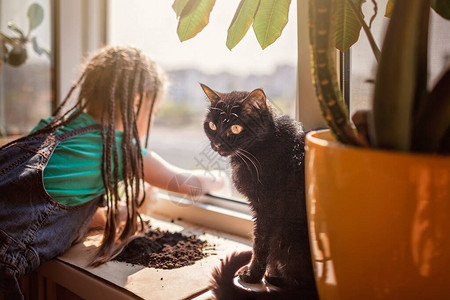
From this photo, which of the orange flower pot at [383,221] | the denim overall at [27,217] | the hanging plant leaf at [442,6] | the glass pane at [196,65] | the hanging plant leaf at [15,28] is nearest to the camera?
the orange flower pot at [383,221]

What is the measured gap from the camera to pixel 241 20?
55 centimetres

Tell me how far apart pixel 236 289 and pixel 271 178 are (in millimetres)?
191

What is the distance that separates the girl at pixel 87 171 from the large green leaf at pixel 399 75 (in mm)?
656

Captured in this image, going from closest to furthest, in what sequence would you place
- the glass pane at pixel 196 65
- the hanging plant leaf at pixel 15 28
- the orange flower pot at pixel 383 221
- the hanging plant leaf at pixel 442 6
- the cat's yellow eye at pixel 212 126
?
the orange flower pot at pixel 383 221, the hanging plant leaf at pixel 442 6, the cat's yellow eye at pixel 212 126, the glass pane at pixel 196 65, the hanging plant leaf at pixel 15 28

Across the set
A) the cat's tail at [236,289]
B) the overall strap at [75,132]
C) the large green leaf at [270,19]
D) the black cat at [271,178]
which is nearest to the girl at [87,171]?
the overall strap at [75,132]

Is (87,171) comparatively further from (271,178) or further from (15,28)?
(15,28)

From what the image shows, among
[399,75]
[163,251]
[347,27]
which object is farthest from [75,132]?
[399,75]

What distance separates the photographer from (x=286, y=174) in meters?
0.55

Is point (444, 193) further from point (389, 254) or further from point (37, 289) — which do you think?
point (37, 289)

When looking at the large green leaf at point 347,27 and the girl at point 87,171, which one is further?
the girl at point 87,171

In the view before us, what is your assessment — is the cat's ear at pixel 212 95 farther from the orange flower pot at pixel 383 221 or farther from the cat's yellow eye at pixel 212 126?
the orange flower pot at pixel 383 221

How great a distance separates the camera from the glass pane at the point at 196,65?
86cm

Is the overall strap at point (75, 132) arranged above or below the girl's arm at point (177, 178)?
above

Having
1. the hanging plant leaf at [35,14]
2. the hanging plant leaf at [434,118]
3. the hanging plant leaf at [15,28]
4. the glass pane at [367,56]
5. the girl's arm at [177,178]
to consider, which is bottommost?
the girl's arm at [177,178]
